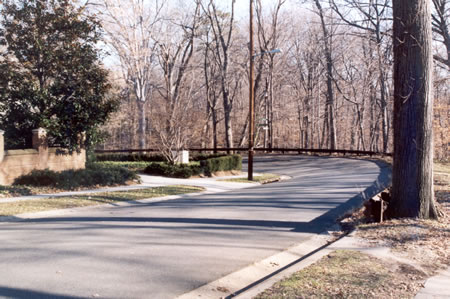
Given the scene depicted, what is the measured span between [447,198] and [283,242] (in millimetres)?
6906

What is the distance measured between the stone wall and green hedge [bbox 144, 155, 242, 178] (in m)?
5.04

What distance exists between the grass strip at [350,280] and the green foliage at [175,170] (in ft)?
56.9

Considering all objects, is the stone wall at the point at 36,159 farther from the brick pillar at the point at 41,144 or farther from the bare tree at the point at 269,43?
the bare tree at the point at 269,43

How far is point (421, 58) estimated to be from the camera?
880 centimetres

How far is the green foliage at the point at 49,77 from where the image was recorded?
18.2 m

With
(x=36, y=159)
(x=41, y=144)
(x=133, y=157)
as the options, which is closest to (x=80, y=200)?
(x=36, y=159)

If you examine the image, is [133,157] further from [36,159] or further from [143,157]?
[36,159]

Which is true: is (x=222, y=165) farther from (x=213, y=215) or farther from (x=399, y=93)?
(x=399, y=93)

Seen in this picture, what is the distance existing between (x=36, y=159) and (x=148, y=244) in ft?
39.6

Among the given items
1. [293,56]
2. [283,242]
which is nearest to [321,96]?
[293,56]

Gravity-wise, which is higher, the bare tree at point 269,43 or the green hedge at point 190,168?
the bare tree at point 269,43

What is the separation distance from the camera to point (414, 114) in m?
8.73

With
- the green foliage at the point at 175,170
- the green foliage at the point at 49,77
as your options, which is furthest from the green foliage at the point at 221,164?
the green foliage at the point at 49,77

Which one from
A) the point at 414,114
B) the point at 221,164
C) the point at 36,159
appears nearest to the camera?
the point at 414,114
